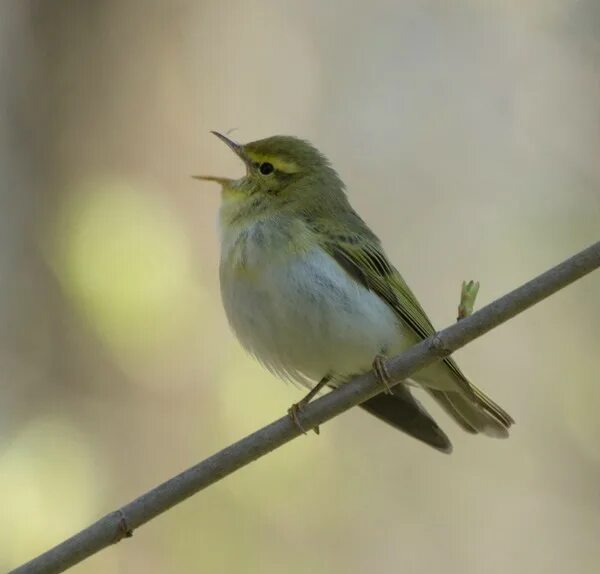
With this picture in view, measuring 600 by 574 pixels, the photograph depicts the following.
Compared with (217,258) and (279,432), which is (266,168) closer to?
(279,432)

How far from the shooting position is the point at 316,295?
11.4 feet

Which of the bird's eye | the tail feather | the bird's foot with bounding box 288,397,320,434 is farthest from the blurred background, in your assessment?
the bird's foot with bounding box 288,397,320,434

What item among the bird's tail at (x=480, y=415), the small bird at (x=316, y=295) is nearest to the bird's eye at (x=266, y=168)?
the small bird at (x=316, y=295)

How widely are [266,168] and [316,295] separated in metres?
0.69

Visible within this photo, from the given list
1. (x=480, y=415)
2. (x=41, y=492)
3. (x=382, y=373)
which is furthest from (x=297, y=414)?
(x=41, y=492)

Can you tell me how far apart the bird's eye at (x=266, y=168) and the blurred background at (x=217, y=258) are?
1135 mm

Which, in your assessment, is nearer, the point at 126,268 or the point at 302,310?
the point at 302,310

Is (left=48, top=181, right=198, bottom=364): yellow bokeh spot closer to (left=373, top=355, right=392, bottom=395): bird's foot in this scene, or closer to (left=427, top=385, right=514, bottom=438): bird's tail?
(left=427, top=385, right=514, bottom=438): bird's tail

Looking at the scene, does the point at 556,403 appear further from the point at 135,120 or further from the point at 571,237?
the point at 135,120

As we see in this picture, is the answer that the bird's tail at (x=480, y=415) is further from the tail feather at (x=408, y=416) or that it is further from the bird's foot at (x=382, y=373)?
the bird's foot at (x=382, y=373)

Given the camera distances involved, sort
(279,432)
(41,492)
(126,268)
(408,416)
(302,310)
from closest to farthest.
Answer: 1. (279,432)
2. (302,310)
3. (408,416)
4. (41,492)
5. (126,268)

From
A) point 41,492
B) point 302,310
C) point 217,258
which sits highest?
point 217,258

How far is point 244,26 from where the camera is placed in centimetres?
627

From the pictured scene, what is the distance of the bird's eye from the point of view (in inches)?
156
